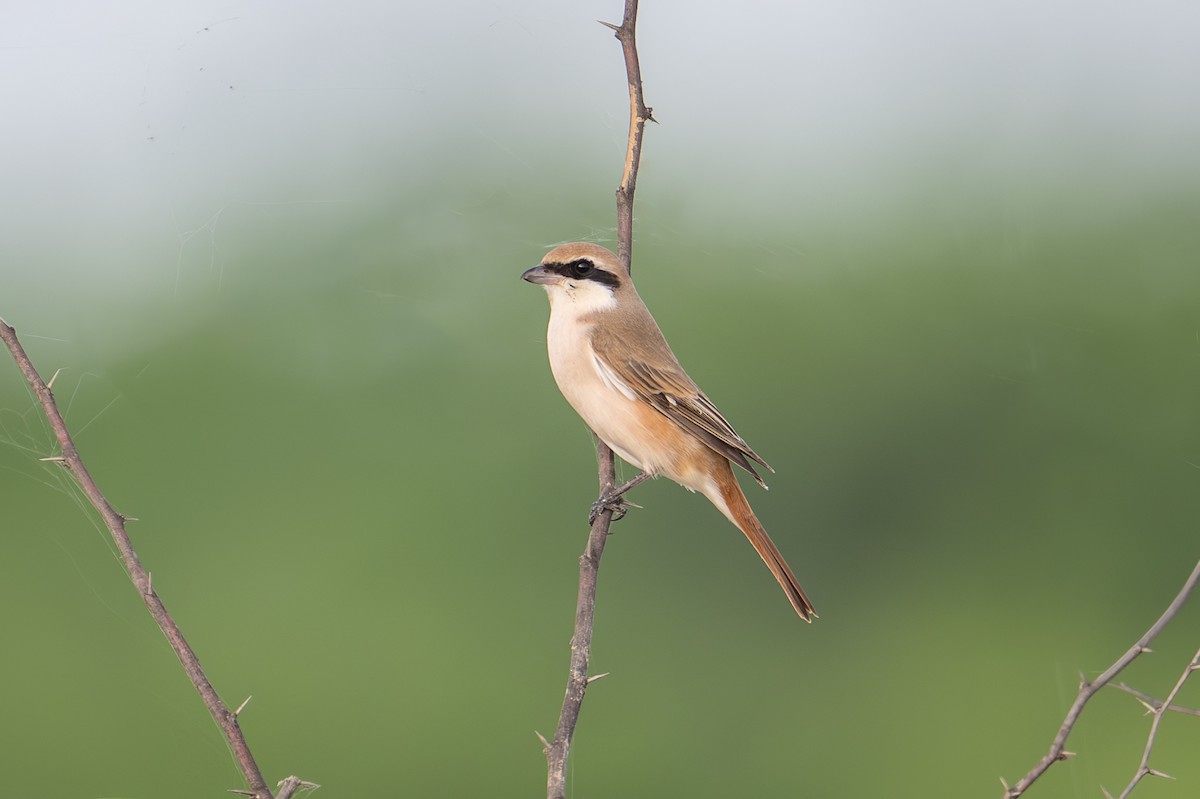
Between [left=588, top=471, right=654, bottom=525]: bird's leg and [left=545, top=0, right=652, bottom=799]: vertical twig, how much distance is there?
0.09 m

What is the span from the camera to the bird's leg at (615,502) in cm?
300

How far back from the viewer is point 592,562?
95.4 inches

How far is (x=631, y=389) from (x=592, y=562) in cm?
→ 90

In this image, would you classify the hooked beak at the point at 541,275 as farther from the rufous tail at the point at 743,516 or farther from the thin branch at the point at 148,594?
the thin branch at the point at 148,594

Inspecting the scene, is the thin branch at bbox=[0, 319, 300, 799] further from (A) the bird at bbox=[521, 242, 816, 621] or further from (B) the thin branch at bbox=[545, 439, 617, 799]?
(A) the bird at bbox=[521, 242, 816, 621]

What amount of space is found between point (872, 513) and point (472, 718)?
4.34m

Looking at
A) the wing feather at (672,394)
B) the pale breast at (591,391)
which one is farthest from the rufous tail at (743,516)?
the pale breast at (591,391)

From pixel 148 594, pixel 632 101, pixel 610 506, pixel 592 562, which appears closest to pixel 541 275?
pixel 610 506

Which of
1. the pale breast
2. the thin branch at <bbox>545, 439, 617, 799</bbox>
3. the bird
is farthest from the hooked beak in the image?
the thin branch at <bbox>545, 439, 617, 799</bbox>

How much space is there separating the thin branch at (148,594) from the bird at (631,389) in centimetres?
135

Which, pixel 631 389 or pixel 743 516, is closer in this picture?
pixel 631 389

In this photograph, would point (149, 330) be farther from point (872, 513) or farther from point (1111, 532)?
point (1111, 532)

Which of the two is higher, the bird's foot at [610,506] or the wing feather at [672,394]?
the wing feather at [672,394]

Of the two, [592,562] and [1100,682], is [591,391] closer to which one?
[592,562]
